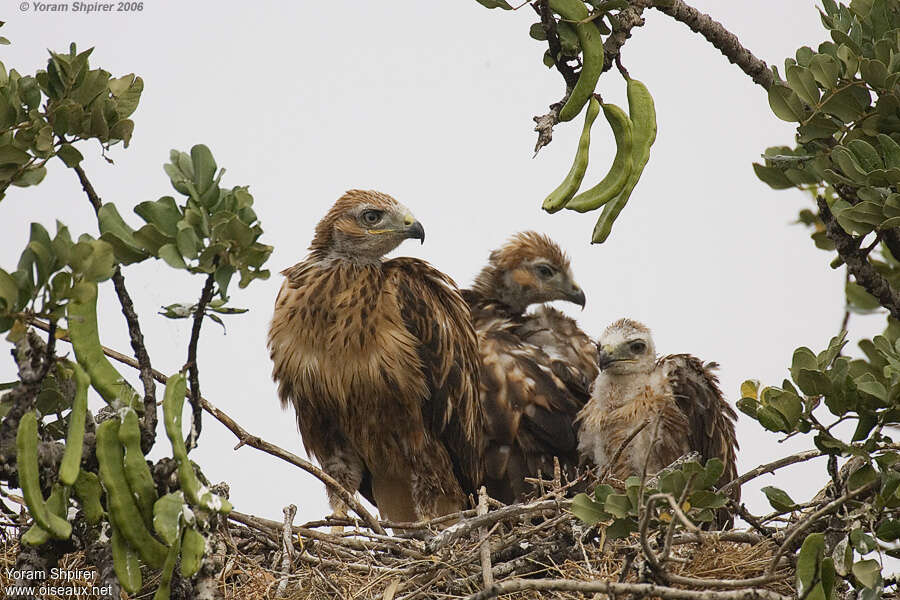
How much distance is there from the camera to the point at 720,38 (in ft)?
8.93

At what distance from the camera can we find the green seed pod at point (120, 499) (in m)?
2.06

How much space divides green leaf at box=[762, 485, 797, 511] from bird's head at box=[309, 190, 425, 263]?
2066 millimetres

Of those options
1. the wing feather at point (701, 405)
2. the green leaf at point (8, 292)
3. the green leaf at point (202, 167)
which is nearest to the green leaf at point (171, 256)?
the green leaf at point (202, 167)

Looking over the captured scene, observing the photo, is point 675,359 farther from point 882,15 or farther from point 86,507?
point 86,507

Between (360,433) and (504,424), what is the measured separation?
0.83m

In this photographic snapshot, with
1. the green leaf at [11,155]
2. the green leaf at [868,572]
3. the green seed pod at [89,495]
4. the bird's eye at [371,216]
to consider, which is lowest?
the green leaf at [868,572]

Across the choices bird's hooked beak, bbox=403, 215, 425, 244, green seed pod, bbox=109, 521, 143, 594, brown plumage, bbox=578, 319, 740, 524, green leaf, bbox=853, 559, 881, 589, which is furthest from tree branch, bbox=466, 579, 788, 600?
bird's hooked beak, bbox=403, 215, 425, 244

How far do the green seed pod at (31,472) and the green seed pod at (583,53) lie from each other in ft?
4.35

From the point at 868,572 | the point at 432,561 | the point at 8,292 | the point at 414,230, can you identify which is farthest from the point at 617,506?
the point at 414,230

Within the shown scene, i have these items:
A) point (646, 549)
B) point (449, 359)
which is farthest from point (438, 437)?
point (646, 549)

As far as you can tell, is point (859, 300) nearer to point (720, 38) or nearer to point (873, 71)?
point (873, 71)

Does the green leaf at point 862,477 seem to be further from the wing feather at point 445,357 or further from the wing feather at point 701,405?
the wing feather at point 445,357

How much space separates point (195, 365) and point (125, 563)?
1.40 feet

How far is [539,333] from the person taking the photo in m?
5.39
